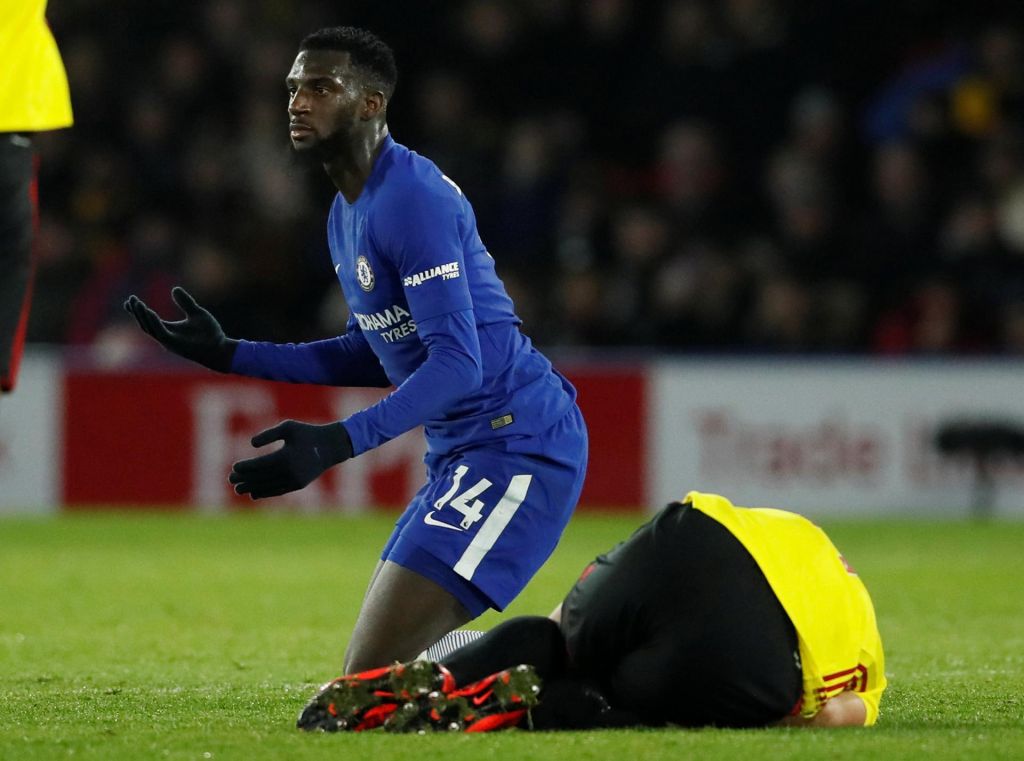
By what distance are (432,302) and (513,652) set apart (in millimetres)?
943

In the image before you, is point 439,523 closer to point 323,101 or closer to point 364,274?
point 364,274

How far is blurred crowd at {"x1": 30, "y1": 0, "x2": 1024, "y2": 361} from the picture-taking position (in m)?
13.1

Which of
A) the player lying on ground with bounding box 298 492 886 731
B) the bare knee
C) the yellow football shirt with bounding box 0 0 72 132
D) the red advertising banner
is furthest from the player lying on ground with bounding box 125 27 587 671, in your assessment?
the red advertising banner

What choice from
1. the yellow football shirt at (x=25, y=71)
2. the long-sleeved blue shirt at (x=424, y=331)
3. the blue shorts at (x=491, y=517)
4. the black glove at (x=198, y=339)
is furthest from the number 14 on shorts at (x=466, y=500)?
the yellow football shirt at (x=25, y=71)

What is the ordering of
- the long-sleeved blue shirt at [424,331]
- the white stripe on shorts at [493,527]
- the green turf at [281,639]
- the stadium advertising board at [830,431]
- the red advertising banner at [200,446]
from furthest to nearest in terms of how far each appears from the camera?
the red advertising banner at [200,446] → the stadium advertising board at [830,431] → the white stripe on shorts at [493,527] → the long-sleeved blue shirt at [424,331] → the green turf at [281,639]

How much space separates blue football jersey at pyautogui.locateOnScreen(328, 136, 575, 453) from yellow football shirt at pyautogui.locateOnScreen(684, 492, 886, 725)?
687mm

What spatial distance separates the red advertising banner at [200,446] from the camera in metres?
12.6

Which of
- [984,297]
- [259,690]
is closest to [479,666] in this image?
[259,690]

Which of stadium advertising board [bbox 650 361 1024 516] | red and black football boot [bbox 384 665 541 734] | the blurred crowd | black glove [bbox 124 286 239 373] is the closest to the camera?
red and black football boot [bbox 384 665 541 734]

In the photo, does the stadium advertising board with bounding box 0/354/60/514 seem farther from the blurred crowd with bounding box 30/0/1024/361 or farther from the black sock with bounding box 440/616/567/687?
the black sock with bounding box 440/616/567/687

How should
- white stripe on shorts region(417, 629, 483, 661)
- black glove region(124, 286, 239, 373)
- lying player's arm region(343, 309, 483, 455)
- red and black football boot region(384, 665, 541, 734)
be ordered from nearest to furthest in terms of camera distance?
red and black football boot region(384, 665, 541, 734), lying player's arm region(343, 309, 483, 455), white stripe on shorts region(417, 629, 483, 661), black glove region(124, 286, 239, 373)

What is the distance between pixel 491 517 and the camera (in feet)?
16.8

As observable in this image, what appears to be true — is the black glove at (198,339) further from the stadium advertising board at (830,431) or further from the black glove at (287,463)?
the stadium advertising board at (830,431)

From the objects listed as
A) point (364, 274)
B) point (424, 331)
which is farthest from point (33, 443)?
point (424, 331)
